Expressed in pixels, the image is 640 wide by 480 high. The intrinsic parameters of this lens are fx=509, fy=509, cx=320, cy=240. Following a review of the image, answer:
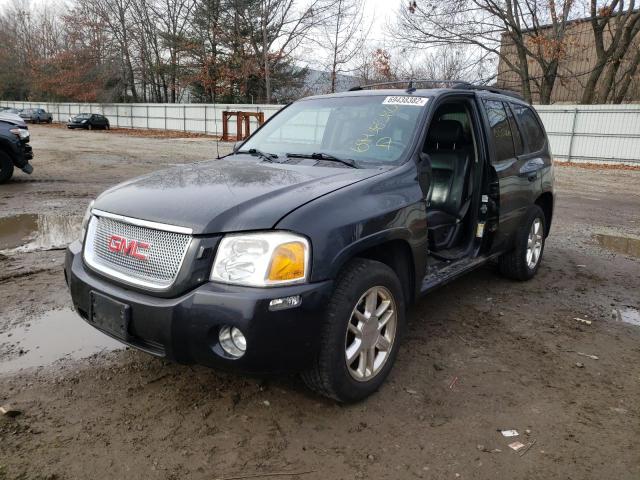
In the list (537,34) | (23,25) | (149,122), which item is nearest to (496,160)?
(537,34)

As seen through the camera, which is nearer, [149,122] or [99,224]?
[99,224]

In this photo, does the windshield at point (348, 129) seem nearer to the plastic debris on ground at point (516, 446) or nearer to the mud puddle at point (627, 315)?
the plastic debris on ground at point (516, 446)

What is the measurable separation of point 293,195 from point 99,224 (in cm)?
117

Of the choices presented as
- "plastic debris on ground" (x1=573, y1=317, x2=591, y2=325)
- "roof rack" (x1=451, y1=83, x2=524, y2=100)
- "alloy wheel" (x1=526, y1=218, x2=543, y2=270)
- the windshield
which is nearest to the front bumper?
the windshield

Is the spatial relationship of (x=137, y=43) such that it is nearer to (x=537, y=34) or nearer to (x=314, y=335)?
(x=537, y=34)

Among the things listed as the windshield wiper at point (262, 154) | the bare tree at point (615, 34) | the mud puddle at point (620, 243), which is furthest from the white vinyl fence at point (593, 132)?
the windshield wiper at point (262, 154)

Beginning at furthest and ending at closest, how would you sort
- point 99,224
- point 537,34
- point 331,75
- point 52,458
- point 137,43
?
point 137,43
point 331,75
point 537,34
point 99,224
point 52,458

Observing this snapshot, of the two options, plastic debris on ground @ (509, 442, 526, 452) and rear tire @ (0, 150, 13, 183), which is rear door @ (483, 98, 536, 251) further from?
rear tire @ (0, 150, 13, 183)

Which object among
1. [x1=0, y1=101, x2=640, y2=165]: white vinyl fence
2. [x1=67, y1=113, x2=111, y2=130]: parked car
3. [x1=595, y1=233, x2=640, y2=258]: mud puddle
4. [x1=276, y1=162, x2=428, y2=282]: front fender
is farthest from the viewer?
[x1=67, y1=113, x2=111, y2=130]: parked car

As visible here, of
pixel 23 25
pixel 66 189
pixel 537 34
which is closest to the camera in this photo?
pixel 66 189

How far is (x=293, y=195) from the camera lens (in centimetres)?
268

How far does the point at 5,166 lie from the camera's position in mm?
10375

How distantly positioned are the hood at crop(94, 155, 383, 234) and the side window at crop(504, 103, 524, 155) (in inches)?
88.7

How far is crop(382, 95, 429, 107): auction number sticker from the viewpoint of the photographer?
3.70 metres
